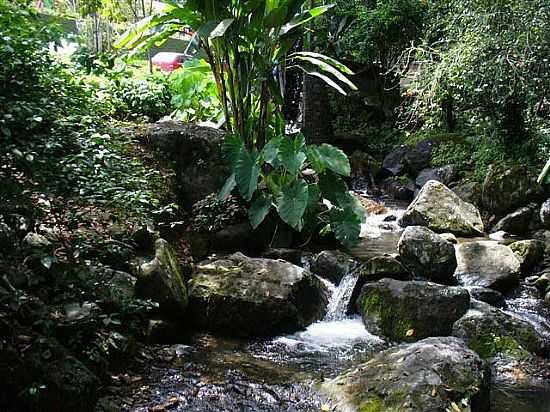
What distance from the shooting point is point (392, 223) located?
814 centimetres

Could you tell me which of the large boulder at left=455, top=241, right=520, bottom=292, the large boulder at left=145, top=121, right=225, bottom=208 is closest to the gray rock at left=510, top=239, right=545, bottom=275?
the large boulder at left=455, top=241, right=520, bottom=292

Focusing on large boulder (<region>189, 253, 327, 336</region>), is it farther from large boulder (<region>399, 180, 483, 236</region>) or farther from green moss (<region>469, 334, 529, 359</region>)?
large boulder (<region>399, 180, 483, 236</region>)

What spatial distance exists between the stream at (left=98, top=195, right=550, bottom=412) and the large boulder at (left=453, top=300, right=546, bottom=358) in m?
0.17

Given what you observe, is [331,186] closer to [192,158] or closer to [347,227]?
[347,227]

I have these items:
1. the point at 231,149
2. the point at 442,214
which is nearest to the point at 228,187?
the point at 231,149

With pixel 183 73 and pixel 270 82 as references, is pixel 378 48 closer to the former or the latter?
pixel 183 73

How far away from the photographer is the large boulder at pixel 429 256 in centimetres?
564

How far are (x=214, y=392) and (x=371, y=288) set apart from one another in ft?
6.36

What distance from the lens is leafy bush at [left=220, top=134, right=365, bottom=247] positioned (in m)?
5.43

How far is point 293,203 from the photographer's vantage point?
5406mm

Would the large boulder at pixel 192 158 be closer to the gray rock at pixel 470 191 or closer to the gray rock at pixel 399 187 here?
the gray rock at pixel 470 191

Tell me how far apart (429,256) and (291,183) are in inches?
59.9

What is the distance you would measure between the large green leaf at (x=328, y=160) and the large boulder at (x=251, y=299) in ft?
4.19

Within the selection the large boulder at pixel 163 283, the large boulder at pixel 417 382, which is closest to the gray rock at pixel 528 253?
the large boulder at pixel 417 382
